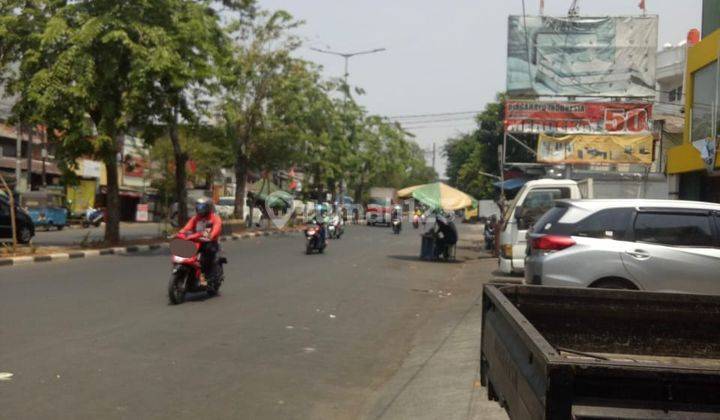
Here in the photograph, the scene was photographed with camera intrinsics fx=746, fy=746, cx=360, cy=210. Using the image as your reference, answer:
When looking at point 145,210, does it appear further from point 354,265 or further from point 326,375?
point 326,375

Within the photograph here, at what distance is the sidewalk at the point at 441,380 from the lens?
6.06 meters

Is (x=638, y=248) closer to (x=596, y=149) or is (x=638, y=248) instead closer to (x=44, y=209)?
(x=596, y=149)

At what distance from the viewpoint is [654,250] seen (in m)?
8.49

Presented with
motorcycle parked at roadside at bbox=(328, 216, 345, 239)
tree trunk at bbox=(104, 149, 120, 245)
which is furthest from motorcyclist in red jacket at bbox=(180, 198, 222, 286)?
motorcycle parked at roadside at bbox=(328, 216, 345, 239)

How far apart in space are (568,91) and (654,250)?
67.6 ft

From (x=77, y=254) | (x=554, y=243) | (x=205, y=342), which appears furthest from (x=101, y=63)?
(x=554, y=243)

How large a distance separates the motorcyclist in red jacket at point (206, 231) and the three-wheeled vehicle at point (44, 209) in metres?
25.2

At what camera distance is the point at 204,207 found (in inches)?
459

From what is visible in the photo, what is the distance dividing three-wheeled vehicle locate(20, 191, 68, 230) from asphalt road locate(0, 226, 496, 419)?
66.0 ft

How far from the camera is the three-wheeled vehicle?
3450cm

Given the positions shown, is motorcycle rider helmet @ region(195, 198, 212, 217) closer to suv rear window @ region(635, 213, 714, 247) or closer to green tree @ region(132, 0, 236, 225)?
suv rear window @ region(635, 213, 714, 247)

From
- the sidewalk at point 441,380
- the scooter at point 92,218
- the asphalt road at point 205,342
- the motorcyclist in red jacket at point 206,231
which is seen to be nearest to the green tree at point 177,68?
the asphalt road at point 205,342

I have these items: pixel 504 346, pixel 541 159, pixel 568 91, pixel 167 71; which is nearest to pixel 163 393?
pixel 504 346

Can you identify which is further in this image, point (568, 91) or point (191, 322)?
point (568, 91)
